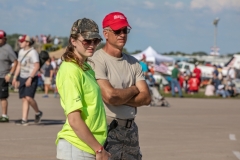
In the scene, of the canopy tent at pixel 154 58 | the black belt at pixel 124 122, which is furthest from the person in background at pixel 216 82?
the black belt at pixel 124 122

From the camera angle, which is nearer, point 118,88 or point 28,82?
point 118,88

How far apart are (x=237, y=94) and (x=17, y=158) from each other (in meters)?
32.0

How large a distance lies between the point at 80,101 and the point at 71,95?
7 centimetres

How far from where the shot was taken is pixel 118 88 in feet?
21.1

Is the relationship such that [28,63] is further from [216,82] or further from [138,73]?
[216,82]

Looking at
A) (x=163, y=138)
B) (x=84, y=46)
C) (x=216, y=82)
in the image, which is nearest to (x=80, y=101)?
(x=84, y=46)

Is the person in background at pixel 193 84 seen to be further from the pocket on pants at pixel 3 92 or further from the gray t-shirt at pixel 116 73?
the gray t-shirt at pixel 116 73

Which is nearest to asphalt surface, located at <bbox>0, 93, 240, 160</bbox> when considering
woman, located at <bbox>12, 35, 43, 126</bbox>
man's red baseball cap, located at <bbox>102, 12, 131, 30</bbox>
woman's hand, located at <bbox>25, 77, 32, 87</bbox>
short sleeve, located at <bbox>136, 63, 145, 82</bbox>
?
woman, located at <bbox>12, 35, 43, 126</bbox>

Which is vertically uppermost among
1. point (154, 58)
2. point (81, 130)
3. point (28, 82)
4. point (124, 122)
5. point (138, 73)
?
point (138, 73)

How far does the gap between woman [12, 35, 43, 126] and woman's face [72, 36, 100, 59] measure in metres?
9.88

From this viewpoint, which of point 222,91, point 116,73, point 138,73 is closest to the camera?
point 116,73

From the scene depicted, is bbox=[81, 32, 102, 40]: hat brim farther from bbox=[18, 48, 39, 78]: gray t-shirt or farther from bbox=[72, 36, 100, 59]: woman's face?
bbox=[18, 48, 39, 78]: gray t-shirt

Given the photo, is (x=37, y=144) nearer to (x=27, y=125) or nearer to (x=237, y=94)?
(x=27, y=125)

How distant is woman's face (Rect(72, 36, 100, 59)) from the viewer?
15.8 feet
